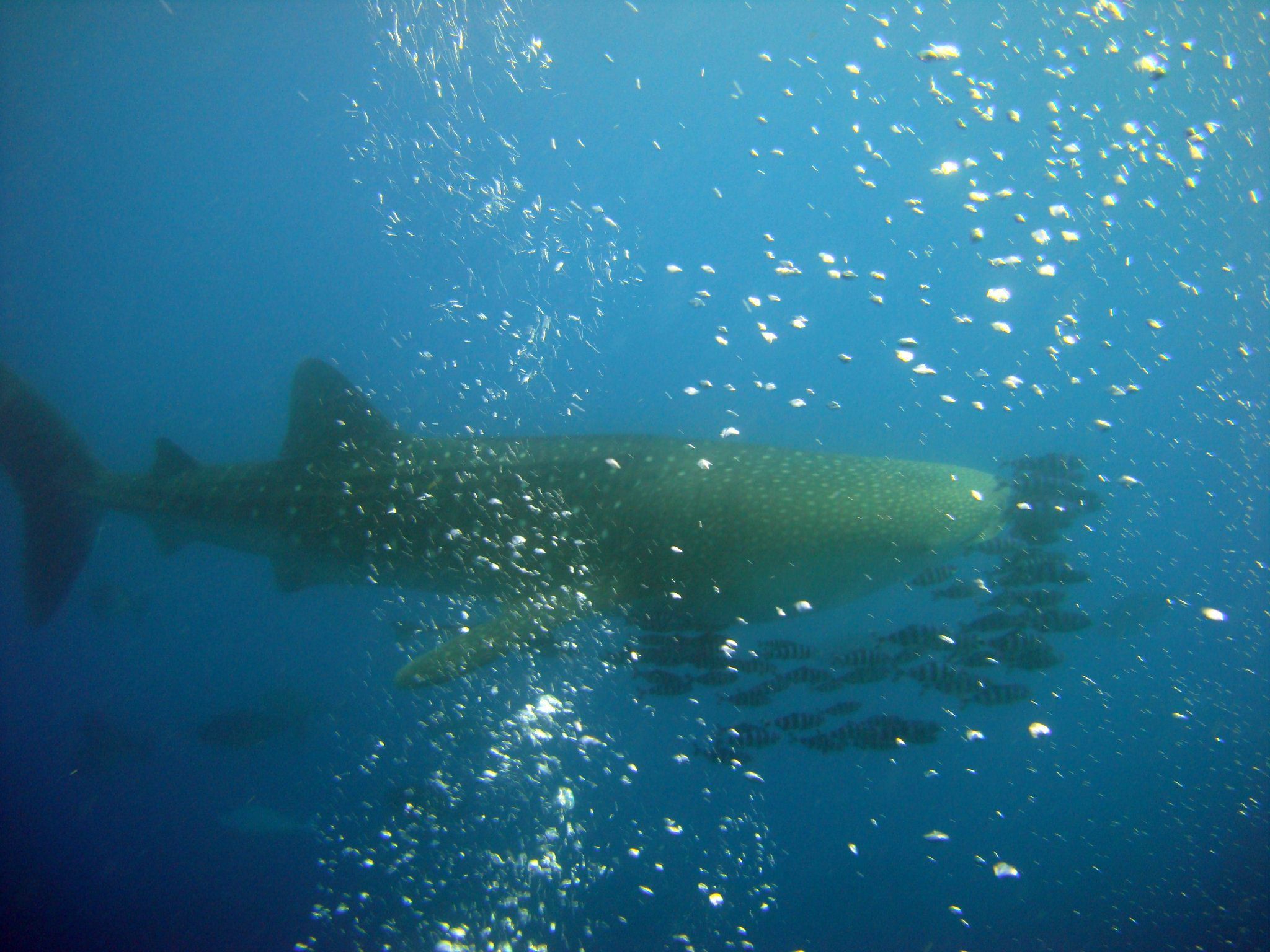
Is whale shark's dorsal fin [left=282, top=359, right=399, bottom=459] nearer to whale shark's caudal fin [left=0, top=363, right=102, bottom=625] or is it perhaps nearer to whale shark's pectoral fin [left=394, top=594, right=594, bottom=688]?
whale shark's pectoral fin [left=394, top=594, right=594, bottom=688]

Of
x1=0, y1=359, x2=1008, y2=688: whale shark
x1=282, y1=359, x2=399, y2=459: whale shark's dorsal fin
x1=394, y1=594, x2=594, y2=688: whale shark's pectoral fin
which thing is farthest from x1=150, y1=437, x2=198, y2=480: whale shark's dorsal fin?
x1=394, y1=594, x2=594, y2=688: whale shark's pectoral fin

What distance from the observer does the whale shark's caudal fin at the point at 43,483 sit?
6.77 m

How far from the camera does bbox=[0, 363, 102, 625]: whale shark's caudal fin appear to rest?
6766 mm

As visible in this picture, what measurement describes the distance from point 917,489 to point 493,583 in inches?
154

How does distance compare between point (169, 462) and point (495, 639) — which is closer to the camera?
point (495, 639)

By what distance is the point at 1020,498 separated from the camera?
5.52 metres

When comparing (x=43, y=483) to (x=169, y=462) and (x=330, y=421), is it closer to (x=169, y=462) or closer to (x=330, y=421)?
(x=169, y=462)

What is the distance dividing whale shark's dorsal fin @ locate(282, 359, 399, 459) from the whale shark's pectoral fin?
2.03m

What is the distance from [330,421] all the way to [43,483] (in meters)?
4.20

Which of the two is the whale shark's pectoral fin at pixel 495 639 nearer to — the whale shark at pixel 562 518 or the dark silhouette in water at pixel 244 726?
the whale shark at pixel 562 518

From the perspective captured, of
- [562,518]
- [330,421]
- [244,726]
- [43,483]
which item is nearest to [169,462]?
[330,421]

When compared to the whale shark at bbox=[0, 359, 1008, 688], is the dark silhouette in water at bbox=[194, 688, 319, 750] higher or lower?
lower

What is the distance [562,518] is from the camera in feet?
16.3

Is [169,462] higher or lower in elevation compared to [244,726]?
higher
